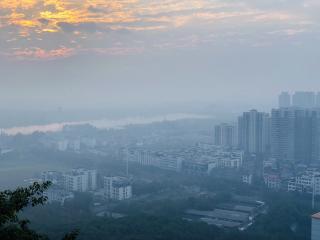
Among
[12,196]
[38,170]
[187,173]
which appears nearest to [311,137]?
[187,173]

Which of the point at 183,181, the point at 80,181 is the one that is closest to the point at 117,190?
the point at 80,181

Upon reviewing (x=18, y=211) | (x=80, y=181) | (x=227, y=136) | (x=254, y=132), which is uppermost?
(x=18, y=211)

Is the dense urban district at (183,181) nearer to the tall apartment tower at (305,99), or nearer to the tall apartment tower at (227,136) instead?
the tall apartment tower at (227,136)

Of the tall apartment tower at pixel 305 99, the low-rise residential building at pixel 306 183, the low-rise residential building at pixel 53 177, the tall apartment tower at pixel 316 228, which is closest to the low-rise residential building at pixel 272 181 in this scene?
the low-rise residential building at pixel 306 183

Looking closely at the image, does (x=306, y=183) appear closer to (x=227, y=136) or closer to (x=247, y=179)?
(x=247, y=179)

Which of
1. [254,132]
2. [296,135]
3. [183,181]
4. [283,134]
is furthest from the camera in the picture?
[254,132]
